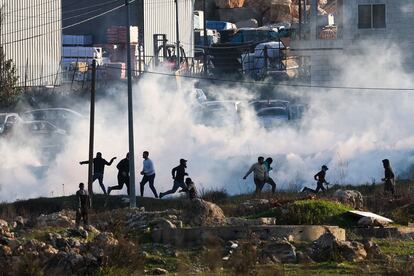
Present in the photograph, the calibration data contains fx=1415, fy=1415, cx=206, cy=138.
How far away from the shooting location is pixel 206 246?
23.4m

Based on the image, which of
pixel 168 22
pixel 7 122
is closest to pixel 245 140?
pixel 7 122

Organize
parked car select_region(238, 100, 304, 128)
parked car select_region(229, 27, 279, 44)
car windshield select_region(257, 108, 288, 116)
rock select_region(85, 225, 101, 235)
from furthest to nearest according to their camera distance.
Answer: parked car select_region(229, 27, 279, 44)
car windshield select_region(257, 108, 288, 116)
parked car select_region(238, 100, 304, 128)
rock select_region(85, 225, 101, 235)

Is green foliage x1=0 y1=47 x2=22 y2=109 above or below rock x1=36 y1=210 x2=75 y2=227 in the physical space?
above

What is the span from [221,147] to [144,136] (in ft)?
9.42

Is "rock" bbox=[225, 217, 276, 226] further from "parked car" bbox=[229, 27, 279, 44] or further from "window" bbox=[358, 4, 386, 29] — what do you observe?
"parked car" bbox=[229, 27, 279, 44]

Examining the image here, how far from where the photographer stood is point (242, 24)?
293 ft

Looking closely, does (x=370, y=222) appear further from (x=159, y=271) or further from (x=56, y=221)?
(x=159, y=271)

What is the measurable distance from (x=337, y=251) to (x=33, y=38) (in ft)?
143

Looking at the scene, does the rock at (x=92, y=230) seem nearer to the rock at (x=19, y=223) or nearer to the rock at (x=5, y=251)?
the rock at (x=19, y=223)

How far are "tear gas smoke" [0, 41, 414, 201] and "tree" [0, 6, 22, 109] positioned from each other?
4506 mm

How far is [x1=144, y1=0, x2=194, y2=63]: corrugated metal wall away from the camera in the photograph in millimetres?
73062

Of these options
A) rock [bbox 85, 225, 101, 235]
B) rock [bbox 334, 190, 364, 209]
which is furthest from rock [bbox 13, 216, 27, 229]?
rock [bbox 334, 190, 364, 209]

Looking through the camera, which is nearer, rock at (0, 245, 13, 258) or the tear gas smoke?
rock at (0, 245, 13, 258)

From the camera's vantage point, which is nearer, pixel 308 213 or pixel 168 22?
pixel 308 213
